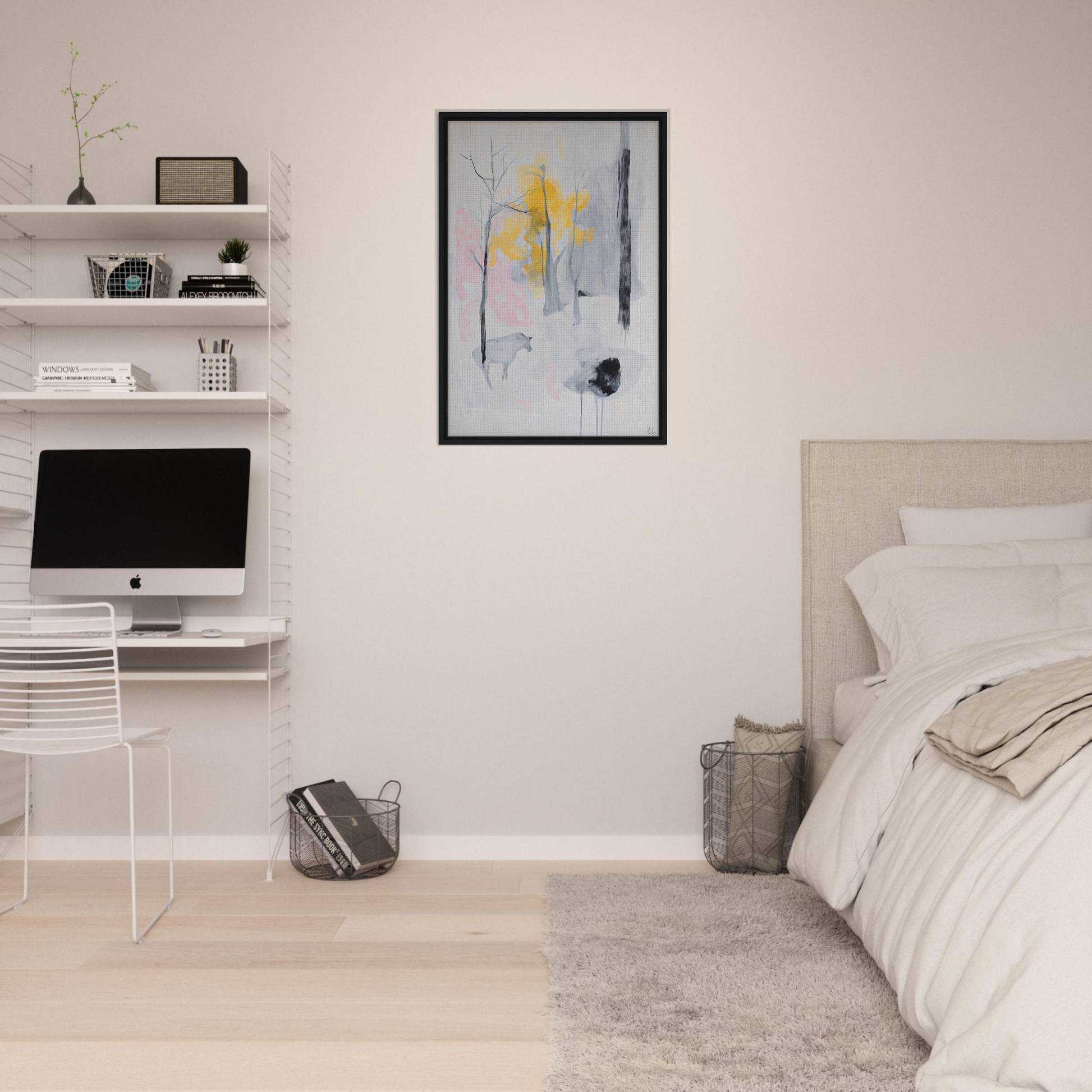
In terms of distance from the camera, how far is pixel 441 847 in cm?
305

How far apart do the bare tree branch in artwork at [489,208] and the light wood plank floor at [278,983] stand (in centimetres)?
161

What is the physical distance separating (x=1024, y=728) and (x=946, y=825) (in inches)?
10.0

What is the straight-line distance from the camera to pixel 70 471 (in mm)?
2973

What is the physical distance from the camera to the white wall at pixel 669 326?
307cm

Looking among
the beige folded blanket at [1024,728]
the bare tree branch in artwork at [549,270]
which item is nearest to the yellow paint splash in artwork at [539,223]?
the bare tree branch in artwork at [549,270]

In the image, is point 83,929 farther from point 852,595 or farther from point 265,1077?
point 852,595

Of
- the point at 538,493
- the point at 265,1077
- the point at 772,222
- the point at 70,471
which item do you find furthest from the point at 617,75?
the point at 265,1077

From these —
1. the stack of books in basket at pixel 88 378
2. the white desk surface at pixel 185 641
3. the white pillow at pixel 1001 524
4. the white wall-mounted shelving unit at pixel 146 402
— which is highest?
the stack of books in basket at pixel 88 378

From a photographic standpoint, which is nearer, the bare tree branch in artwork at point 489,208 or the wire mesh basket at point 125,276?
the wire mesh basket at point 125,276

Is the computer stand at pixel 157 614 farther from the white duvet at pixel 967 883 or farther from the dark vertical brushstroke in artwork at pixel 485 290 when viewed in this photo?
the white duvet at pixel 967 883

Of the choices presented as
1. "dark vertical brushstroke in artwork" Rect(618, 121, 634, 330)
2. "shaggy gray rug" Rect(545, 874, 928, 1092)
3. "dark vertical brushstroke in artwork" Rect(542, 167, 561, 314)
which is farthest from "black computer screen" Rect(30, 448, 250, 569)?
"shaggy gray rug" Rect(545, 874, 928, 1092)

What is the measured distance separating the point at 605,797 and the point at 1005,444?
1695mm

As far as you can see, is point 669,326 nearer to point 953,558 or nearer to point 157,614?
point 953,558

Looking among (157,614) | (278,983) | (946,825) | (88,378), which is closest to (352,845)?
(278,983)
